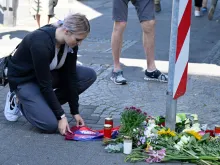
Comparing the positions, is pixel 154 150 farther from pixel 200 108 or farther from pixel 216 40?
pixel 216 40

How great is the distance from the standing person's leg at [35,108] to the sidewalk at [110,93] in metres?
0.12

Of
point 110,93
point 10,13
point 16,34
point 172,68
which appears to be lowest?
point 16,34

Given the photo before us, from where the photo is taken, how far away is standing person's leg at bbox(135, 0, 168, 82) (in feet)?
22.8

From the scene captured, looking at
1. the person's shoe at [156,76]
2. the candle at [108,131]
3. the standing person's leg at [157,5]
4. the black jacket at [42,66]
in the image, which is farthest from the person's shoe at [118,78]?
the standing person's leg at [157,5]

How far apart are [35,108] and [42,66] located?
46 cm

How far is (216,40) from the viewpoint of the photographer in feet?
32.2

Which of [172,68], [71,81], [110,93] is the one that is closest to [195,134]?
[172,68]

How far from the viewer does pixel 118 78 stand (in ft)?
23.3

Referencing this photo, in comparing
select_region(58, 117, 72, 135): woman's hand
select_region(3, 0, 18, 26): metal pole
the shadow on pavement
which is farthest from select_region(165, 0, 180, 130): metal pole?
select_region(3, 0, 18, 26): metal pole

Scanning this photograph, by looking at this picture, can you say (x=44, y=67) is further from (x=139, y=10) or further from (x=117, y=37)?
(x=139, y=10)

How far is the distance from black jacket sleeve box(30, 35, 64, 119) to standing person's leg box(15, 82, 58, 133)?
83 mm

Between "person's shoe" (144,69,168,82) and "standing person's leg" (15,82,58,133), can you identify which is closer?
"standing person's leg" (15,82,58,133)

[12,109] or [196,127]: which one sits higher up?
[196,127]

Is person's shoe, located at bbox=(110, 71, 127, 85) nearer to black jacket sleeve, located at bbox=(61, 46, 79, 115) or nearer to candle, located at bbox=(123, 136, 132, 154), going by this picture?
black jacket sleeve, located at bbox=(61, 46, 79, 115)
